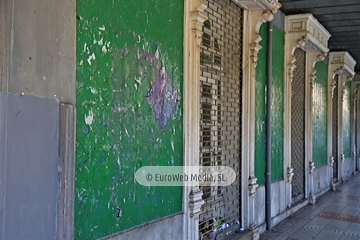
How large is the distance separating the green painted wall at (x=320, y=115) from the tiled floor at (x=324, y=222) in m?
1.34

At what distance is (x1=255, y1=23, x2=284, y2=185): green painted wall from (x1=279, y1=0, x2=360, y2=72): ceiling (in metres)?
0.61

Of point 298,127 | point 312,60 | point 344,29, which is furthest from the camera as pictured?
point 312,60

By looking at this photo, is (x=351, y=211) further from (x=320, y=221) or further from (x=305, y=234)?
(x=305, y=234)

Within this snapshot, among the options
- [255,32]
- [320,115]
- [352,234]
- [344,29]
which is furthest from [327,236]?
[344,29]

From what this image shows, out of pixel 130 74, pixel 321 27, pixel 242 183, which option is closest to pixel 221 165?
pixel 242 183

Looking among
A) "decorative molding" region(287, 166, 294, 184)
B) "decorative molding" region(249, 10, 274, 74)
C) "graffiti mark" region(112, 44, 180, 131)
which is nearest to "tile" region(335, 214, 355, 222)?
"decorative molding" region(287, 166, 294, 184)

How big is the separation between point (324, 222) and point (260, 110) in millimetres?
2785

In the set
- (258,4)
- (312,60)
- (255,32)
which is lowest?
(255,32)

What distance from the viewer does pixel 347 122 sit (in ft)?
51.2

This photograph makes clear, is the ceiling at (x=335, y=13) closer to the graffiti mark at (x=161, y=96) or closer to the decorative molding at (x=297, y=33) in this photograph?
the decorative molding at (x=297, y=33)

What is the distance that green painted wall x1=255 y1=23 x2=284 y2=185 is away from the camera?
6586 mm

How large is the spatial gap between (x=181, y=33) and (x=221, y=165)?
2110 millimetres

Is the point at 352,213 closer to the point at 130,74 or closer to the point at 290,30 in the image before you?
the point at 290,30

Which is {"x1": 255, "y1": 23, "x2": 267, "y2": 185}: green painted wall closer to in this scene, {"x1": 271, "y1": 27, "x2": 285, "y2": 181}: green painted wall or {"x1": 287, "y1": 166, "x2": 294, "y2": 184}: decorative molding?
{"x1": 271, "y1": 27, "x2": 285, "y2": 181}: green painted wall
